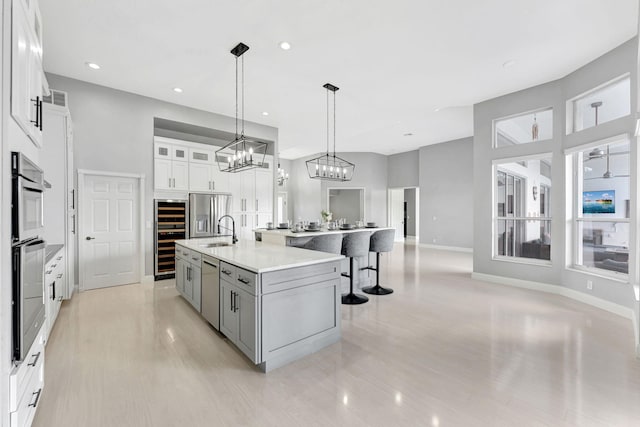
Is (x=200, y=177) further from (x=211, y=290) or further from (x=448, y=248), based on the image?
(x=448, y=248)

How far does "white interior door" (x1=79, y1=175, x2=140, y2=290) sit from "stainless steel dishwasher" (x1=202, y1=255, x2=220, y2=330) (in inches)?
111

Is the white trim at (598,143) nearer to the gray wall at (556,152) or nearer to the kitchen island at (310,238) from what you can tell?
the gray wall at (556,152)

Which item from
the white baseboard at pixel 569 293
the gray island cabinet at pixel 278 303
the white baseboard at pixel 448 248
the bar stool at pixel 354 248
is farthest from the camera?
the white baseboard at pixel 448 248

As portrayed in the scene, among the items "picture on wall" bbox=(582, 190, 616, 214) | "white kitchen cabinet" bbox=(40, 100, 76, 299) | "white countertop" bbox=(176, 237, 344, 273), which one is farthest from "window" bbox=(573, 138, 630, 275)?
"white kitchen cabinet" bbox=(40, 100, 76, 299)

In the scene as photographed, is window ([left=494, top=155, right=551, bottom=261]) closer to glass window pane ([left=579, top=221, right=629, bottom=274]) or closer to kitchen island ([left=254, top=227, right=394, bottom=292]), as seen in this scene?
glass window pane ([left=579, top=221, right=629, bottom=274])

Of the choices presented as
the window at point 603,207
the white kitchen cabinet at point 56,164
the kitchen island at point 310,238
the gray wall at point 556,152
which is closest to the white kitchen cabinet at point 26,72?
the white kitchen cabinet at point 56,164

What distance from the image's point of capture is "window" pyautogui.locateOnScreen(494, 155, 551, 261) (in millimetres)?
4922

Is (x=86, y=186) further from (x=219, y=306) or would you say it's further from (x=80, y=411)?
(x=80, y=411)

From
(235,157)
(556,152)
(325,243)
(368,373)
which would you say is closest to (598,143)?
(556,152)

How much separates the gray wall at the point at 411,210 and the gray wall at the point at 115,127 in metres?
11.1

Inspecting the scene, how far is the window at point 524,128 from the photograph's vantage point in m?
4.80

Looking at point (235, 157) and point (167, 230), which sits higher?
point (235, 157)

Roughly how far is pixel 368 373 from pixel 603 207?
422cm

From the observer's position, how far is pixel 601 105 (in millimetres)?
3996
